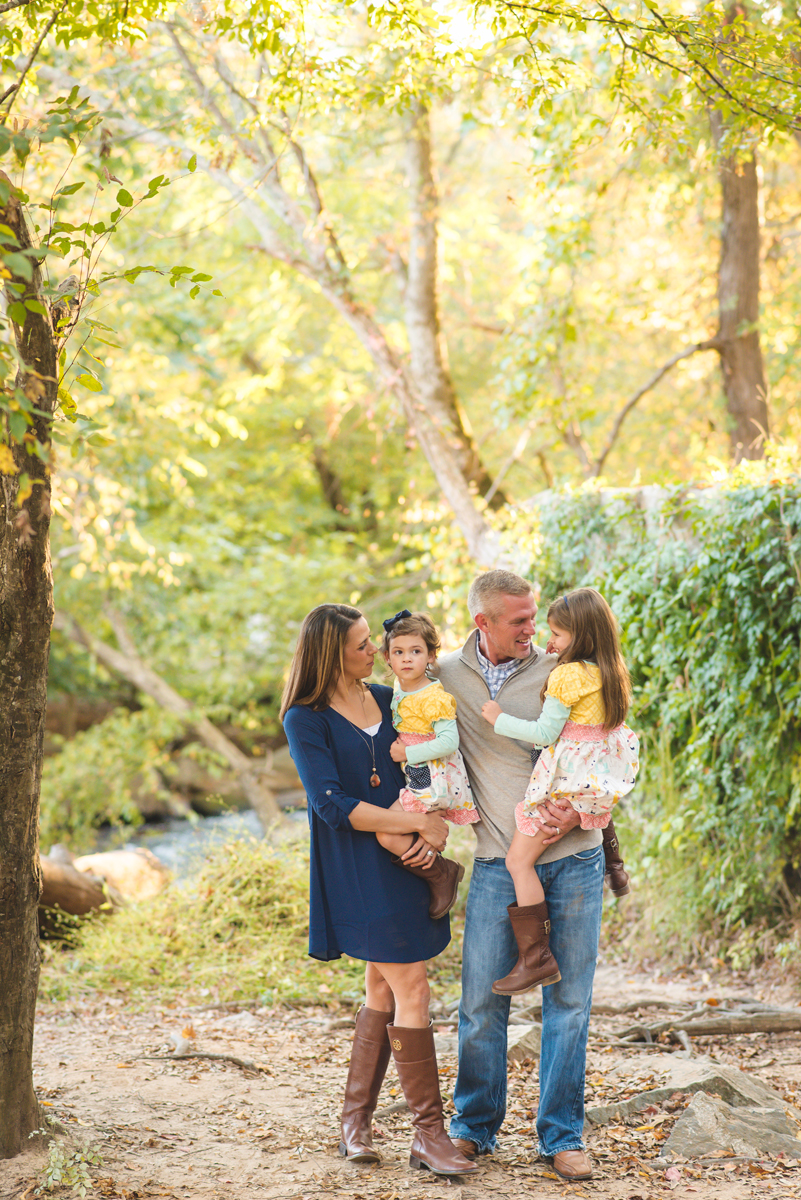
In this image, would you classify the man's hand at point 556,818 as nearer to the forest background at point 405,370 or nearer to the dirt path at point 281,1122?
the dirt path at point 281,1122

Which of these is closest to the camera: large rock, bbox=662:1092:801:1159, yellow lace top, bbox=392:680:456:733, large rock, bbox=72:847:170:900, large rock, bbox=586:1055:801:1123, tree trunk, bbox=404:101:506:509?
yellow lace top, bbox=392:680:456:733

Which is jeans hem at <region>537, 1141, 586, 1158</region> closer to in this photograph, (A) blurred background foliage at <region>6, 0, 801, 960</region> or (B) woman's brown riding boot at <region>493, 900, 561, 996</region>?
(B) woman's brown riding boot at <region>493, 900, 561, 996</region>

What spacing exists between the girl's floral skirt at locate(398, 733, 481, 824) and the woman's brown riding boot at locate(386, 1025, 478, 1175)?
64 centimetres

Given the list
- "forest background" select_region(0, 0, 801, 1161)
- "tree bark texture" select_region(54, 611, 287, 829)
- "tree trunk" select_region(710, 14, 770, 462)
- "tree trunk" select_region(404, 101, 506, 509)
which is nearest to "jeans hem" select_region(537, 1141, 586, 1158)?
"forest background" select_region(0, 0, 801, 1161)

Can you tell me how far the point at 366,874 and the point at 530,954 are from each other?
1.74ft

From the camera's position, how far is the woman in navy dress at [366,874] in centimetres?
285

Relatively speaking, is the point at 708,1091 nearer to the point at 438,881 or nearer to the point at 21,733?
the point at 438,881

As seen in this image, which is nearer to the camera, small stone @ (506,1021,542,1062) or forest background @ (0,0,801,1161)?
forest background @ (0,0,801,1161)

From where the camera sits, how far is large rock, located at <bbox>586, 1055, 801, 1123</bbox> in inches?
135

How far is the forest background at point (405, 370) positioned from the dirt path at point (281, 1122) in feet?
3.42

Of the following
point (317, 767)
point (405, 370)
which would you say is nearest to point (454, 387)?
point (405, 370)

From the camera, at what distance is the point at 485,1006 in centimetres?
298

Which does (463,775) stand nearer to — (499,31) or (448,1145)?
(448,1145)

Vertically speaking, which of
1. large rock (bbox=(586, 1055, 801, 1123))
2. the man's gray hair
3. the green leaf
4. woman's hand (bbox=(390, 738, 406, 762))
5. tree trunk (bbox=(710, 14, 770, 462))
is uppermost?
tree trunk (bbox=(710, 14, 770, 462))
